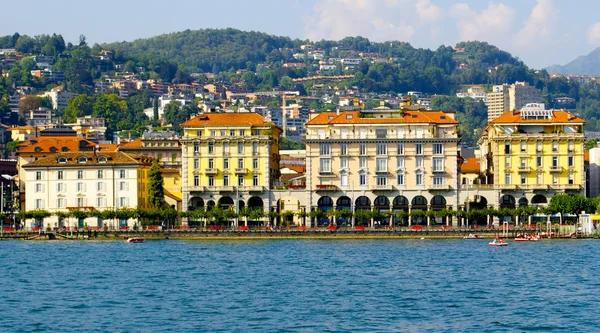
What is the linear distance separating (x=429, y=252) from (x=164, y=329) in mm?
42247

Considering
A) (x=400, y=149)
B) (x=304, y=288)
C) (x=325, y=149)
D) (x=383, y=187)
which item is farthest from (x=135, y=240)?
(x=304, y=288)

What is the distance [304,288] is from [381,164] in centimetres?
5458

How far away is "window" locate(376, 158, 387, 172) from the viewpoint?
12412cm

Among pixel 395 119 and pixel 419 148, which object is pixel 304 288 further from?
pixel 395 119

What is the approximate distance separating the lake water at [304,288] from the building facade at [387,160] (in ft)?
65.5

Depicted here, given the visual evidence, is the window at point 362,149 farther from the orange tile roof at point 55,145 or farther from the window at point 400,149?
the orange tile roof at point 55,145

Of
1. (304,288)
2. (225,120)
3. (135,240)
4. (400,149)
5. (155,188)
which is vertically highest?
(225,120)


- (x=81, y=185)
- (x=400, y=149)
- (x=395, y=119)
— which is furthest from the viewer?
(x=81, y=185)

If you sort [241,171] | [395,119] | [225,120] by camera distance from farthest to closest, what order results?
[225,120], [241,171], [395,119]

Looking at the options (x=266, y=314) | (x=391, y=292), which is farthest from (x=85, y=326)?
(x=391, y=292)

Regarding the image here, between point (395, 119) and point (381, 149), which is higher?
point (395, 119)

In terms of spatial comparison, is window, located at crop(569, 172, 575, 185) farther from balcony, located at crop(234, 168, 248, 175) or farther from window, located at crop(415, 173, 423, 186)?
balcony, located at crop(234, 168, 248, 175)

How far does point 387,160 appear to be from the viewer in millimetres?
124062

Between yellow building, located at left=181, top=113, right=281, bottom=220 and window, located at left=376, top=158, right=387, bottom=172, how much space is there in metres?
9.60
